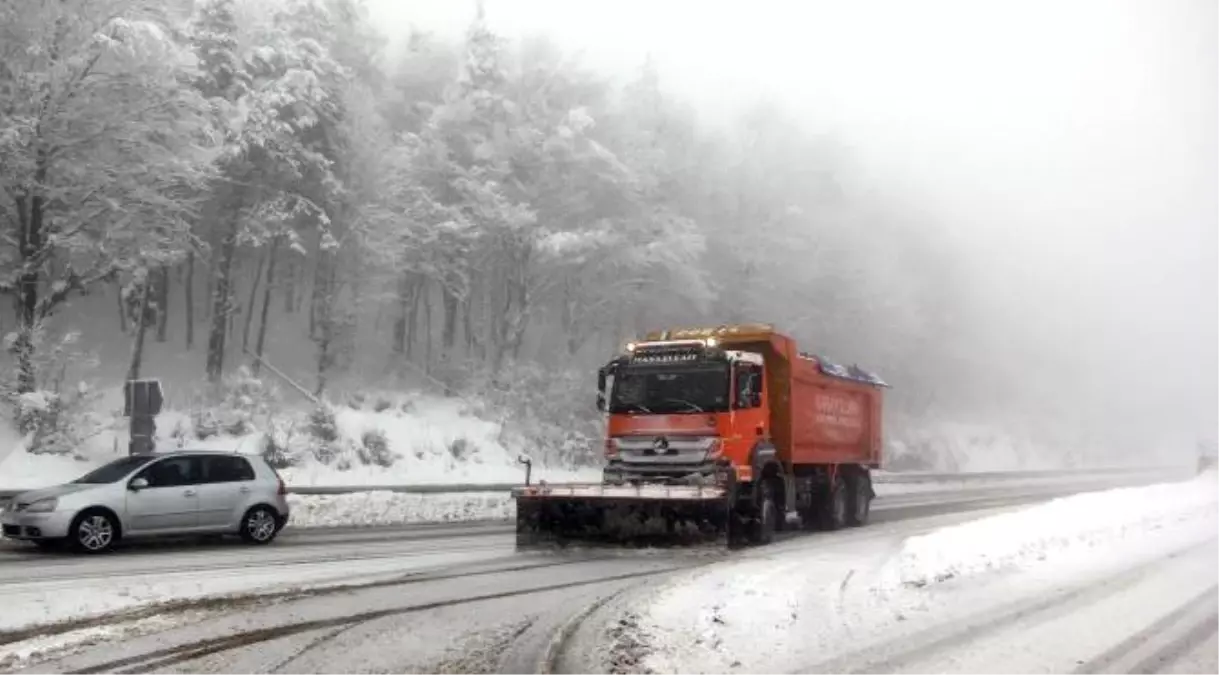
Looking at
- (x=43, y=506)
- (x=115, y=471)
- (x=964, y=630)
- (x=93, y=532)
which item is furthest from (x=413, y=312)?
(x=964, y=630)

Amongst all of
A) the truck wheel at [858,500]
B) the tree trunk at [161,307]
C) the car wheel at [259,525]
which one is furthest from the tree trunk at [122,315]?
the truck wheel at [858,500]

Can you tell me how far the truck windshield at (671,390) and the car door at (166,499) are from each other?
672 centimetres

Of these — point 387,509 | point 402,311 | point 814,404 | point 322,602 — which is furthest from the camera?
point 402,311

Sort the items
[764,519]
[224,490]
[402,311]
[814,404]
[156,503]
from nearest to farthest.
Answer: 1. [156,503]
2. [224,490]
3. [764,519]
4. [814,404]
5. [402,311]

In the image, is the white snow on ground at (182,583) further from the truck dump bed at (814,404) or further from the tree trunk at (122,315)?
the tree trunk at (122,315)

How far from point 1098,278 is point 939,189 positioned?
37.6 metres

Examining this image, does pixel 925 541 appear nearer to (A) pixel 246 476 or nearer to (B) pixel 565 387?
(A) pixel 246 476

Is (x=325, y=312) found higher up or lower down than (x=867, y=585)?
higher up

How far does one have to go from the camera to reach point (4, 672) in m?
7.07

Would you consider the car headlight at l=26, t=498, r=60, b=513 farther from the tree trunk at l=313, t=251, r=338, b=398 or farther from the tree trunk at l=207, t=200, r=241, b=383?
the tree trunk at l=313, t=251, r=338, b=398

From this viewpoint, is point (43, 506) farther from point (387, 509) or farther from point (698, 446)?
point (698, 446)

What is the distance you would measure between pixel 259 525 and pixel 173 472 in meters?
1.61

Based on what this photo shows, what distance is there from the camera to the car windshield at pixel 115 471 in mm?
14758

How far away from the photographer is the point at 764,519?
54.5ft
